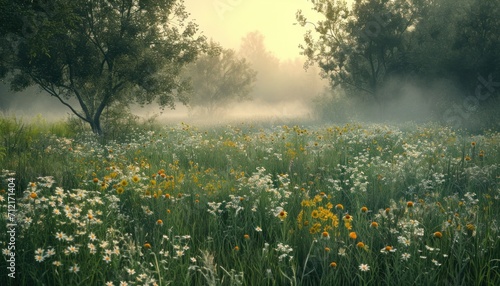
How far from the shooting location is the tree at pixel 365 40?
28.3 m

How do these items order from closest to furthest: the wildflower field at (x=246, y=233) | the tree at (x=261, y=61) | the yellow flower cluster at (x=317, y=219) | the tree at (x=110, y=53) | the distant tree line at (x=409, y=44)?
the wildflower field at (x=246, y=233) < the yellow flower cluster at (x=317, y=219) < the tree at (x=110, y=53) < the distant tree line at (x=409, y=44) < the tree at (x=261, y=61)

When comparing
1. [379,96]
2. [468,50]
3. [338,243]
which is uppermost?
[468,50]

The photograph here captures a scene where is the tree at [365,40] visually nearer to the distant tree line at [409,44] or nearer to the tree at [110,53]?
the distant tree line at [409,44]

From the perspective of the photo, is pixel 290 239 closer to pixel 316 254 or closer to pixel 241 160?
pixel 316 254

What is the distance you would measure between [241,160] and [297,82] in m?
75.7

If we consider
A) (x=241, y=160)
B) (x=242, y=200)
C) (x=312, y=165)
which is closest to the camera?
(x=242, y=200)

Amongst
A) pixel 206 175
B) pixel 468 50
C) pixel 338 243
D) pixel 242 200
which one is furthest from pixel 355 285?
pixel 468 50

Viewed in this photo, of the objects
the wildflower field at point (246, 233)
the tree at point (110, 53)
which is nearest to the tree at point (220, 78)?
the tree at point (110, 53)

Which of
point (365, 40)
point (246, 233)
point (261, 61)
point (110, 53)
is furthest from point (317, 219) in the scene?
point (261, 61)

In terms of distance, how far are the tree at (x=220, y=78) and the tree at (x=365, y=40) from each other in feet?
52.7

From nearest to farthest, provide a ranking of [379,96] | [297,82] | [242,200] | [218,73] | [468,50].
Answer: [242,200] → [468,50] → [379,96] → [218,73] → [297,82]

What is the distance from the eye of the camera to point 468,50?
75.8 feet

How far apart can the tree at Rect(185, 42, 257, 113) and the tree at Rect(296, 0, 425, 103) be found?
16060 mm

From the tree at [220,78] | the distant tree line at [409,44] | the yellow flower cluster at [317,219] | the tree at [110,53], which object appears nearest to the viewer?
the yellow flower cluster at [317,219]
